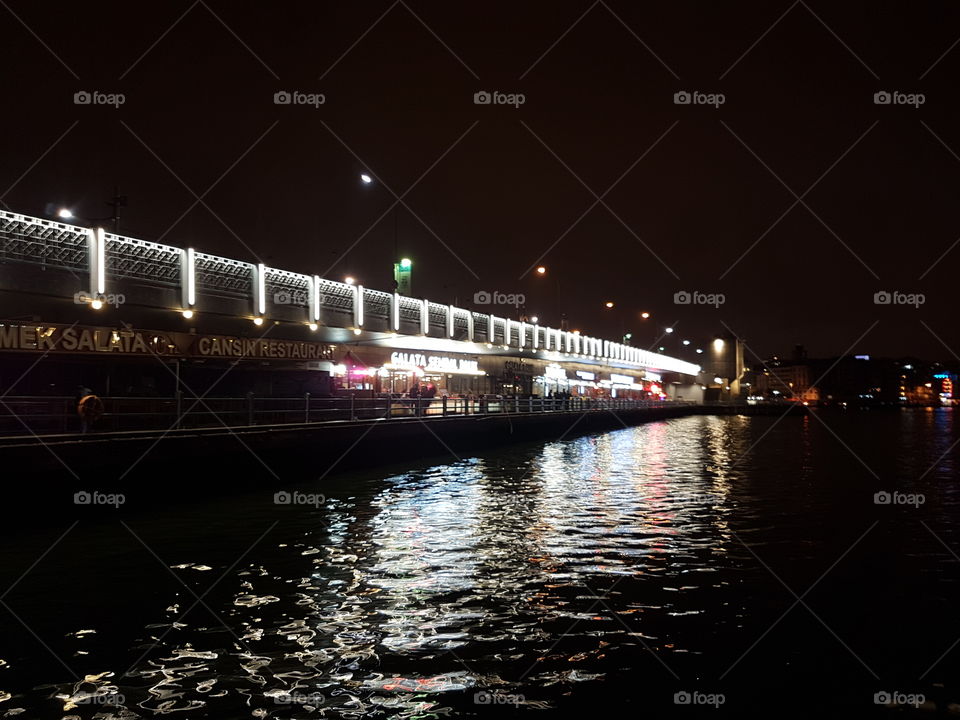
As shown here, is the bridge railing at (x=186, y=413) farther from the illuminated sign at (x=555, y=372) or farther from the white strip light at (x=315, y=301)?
the illuminated sign at (x=555, y=372)

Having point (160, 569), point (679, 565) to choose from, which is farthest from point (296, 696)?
point (679, 565)

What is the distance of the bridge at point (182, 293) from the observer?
2388cm

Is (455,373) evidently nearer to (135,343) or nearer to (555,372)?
(135,343)

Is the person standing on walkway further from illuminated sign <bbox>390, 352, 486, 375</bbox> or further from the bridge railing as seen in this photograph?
illuminated sign <bbox>390, 352, 486, 375</bbox>

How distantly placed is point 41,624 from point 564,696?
616 centimetres

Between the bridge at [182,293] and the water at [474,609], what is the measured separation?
915cm

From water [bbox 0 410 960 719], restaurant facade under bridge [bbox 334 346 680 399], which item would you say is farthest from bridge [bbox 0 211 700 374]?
water [bbox 0 410 960 719]

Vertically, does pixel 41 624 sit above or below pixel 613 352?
below

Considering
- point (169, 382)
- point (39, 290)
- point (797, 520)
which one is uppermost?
point (39, 290)

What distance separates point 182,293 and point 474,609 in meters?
22.0

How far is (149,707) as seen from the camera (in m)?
7.23

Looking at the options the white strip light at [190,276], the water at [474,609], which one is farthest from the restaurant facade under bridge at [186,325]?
the water at [474,609]

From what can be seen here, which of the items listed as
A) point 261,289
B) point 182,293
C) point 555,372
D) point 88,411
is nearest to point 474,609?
point 88,411

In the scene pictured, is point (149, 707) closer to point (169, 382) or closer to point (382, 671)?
point (382, 671)
